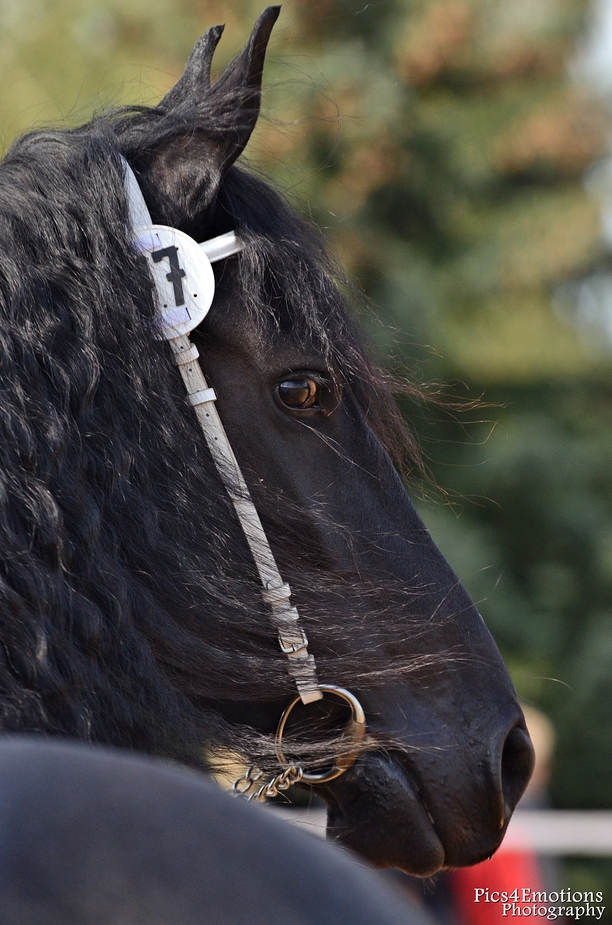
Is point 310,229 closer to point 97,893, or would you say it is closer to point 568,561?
point 97,893

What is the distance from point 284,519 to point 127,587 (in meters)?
0.25

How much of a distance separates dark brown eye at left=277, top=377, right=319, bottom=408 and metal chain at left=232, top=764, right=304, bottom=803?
502 mm

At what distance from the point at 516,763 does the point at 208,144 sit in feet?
3.26

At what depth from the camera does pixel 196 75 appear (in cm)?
143

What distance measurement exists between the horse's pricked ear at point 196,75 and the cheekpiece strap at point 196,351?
9.1 inches

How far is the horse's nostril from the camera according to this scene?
4.52ft

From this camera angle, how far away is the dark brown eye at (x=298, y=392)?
1.31m

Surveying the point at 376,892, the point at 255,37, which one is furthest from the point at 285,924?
the point at 255,37

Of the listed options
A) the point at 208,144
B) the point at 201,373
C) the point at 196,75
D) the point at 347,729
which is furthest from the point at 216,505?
the point at 196,75

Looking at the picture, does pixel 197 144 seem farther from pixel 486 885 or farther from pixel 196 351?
pixel 486 885

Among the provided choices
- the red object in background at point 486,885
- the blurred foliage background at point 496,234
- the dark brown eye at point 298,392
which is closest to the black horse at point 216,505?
the dark brown eye at point 298,392

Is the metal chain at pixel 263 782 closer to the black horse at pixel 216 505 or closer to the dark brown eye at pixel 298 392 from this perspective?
the black horse at pixel 216 505

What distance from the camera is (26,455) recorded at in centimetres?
107

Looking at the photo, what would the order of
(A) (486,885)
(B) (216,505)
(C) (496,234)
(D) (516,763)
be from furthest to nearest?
(C) (496,234) → (A) (486,885) → (D) (516,763) → (B) (216,505)
